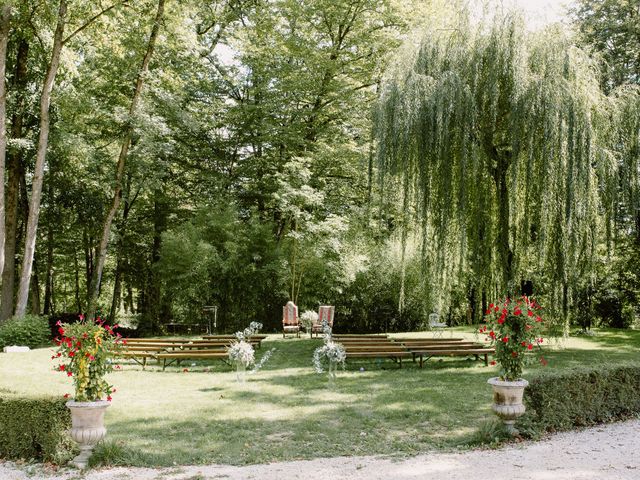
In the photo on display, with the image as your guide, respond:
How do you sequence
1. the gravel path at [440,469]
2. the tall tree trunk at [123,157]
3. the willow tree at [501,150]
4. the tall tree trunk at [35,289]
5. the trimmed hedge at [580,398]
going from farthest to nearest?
the tall tree trunk at [35,289] → the tall tree trunk at [123,157] → the willow tree at [501,150] → the trimmed hedge at [580,398] → the gravel path at [440,469]

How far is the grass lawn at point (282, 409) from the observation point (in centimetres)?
589

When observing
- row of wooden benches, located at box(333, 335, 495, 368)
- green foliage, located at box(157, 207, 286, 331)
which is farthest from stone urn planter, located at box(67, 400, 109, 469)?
green foliage, located at box(157, 207, 286, 331)

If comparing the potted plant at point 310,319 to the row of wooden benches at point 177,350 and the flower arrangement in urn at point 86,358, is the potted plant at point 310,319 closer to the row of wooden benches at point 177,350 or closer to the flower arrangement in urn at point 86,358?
the row of wooden benches at point 177,350

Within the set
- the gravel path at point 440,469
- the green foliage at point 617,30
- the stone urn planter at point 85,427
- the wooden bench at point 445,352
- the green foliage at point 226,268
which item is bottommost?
the gravel path at point 440,469

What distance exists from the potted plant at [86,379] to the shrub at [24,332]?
1039 centimetres

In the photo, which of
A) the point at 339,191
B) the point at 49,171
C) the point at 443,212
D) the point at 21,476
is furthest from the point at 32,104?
the point at 21,476

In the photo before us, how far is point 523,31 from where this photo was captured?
10258mm

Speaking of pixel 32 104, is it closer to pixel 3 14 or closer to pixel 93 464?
pixel 3 14

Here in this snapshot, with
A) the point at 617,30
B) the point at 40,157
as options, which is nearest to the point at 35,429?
the point at 40,157

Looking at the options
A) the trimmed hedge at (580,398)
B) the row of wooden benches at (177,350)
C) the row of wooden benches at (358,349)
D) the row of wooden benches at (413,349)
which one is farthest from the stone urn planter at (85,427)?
the row of wooden benches at (413,349)

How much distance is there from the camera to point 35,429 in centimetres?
573

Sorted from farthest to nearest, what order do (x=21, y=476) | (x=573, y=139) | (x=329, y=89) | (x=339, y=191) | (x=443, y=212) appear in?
(x=339, y=191) → (x=329, y=89) → (x=443, y=212) → (x=573, y=139) → (x=21, y=476)

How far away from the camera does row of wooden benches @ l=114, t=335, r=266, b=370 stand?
11.1m

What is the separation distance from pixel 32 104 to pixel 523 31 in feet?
47.8
